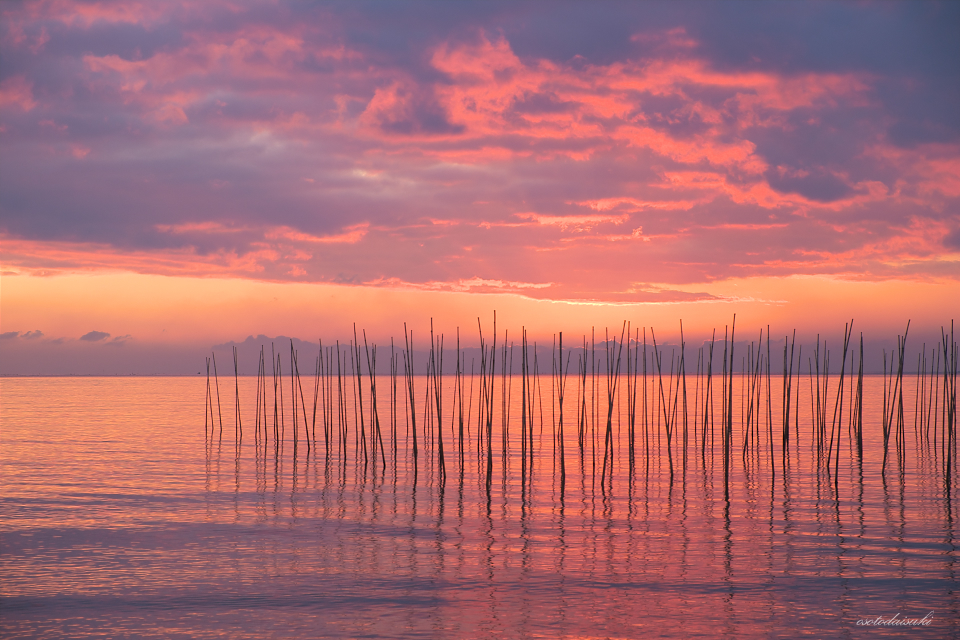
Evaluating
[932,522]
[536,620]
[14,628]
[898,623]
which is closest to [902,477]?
[932,522]

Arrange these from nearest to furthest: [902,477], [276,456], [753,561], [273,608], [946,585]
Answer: [273,608] < [946,585] < [753,561] < [902,477] < [276,456]

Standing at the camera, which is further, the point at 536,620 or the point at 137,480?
the point at 137,480

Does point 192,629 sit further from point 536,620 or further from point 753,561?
point 753,561

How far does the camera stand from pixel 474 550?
30.7ft

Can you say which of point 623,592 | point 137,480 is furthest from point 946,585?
point 137,480

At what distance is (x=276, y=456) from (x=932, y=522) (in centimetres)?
1333

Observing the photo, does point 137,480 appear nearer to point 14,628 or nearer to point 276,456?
point 276,456

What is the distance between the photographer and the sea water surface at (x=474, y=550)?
698 centimetres

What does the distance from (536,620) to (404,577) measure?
1.81 m

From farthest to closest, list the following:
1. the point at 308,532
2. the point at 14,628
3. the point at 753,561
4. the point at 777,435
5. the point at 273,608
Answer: the point at 777,435, the point at 308,532, the point at 753,561, the point at 273,608, the point at 14,628

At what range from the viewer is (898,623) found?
269 inches

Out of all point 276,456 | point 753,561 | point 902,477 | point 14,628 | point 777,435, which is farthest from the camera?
point 777,435

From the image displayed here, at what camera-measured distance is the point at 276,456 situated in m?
18.4

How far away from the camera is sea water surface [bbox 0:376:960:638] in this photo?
22.9 ft
